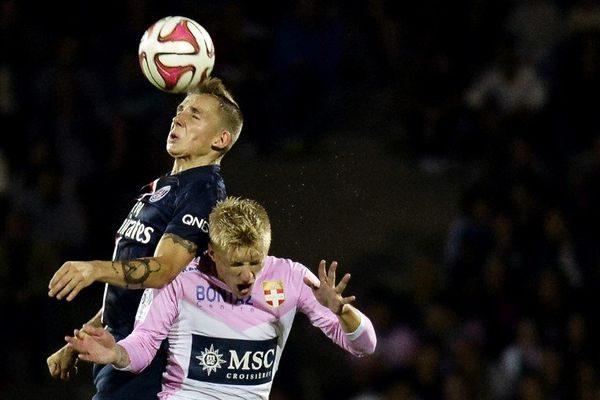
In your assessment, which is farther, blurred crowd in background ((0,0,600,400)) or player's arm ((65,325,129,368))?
blurred crowd in background ((0,0,600,400))

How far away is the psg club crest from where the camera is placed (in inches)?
213

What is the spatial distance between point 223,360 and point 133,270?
518 millimetres

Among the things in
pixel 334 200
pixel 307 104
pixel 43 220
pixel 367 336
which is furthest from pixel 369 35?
pixel 367 336

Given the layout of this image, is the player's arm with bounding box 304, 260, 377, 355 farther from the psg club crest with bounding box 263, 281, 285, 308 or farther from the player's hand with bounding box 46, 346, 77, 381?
the player's hand with bounding box 46, 346, 77, 381

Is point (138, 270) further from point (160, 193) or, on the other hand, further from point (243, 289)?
point (160, 193)

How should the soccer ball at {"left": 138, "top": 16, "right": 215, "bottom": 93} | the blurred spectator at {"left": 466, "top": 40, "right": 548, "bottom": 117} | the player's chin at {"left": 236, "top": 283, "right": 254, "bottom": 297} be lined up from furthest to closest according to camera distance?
the blurred spectator at {"left": 466, "top": 40, "right": 548, "bottom": 117} → the soccer ball at {"left": 138, "top": 16, "right": 215, "bottom": 93} → the player's chin at {"left": 236, "top": 283, "right": 254, "bottom": 297}

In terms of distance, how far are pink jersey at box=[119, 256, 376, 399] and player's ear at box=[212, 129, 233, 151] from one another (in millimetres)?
645

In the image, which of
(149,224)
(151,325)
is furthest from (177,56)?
(151,325)

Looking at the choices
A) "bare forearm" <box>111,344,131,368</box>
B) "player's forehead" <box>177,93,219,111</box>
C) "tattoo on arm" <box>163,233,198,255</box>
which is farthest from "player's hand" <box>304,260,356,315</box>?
"player's forehead" <box>177,93,219,111</box>

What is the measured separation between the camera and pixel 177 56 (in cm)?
593

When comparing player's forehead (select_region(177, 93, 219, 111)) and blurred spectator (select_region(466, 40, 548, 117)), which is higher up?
blurred spectator (select_region(466, 40, 548, 117))

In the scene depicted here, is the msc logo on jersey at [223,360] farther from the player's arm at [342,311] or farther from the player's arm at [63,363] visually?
the player's arm at [63,363]

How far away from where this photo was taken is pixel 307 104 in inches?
402

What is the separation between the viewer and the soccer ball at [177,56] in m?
5.91
